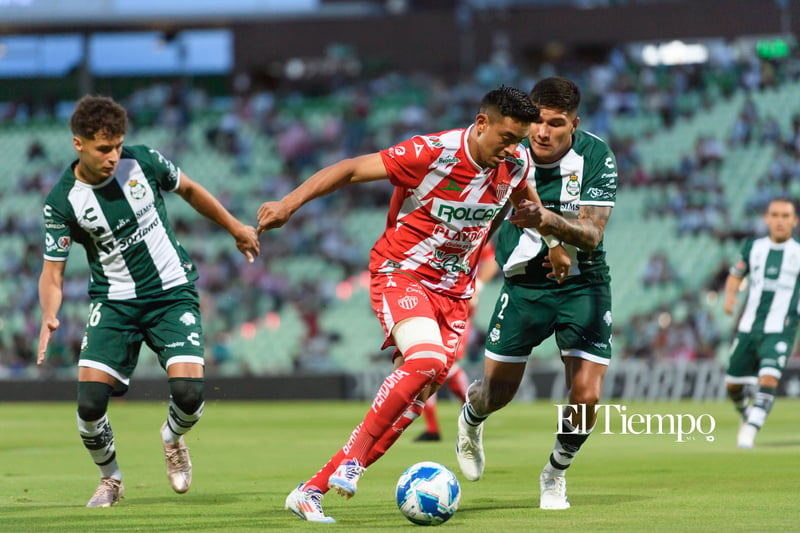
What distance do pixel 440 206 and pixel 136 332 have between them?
2.46 m

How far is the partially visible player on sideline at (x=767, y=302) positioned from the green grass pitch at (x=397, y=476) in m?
0.85

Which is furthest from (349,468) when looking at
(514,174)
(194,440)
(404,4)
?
(404,4)

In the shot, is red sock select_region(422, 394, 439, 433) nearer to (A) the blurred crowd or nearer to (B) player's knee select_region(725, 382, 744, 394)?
(B) player's knee select_region(725, 382, 744, 394)

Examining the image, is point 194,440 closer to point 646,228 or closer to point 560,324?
point 560,324

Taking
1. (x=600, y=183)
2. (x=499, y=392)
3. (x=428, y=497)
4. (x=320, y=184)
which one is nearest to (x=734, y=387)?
(x=499, y=392)

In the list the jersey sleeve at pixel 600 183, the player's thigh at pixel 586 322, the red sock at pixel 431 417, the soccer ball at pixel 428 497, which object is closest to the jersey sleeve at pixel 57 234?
the soccer ball at pixel 428 497

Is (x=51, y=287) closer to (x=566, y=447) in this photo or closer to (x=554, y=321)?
(x=554, y=321)

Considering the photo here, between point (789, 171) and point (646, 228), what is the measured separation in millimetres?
3590

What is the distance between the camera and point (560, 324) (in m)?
9.16

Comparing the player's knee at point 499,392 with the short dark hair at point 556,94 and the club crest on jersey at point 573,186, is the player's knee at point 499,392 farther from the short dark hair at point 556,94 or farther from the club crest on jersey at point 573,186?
the short dark hair at point 556,94

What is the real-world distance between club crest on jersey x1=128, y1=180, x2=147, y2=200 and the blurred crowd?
19295mm


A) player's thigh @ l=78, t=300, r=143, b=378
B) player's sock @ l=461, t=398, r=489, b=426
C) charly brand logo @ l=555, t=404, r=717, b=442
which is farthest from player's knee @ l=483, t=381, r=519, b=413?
charly brand logo @ l=555, t=404, r=717, b=442

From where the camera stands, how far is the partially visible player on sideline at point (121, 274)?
8.86 meters

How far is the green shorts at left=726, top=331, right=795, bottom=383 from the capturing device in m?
14.8
